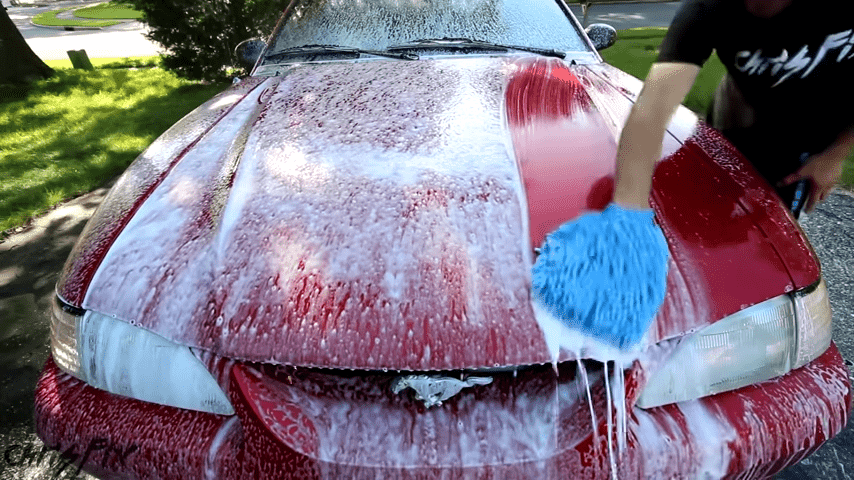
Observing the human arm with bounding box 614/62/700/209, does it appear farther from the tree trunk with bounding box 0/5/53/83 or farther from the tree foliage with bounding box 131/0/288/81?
the tree trunk with bounding box 0/5/53/83

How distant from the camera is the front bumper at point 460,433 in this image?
1.01m

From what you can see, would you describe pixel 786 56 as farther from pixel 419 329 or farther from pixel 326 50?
pixel 326 50

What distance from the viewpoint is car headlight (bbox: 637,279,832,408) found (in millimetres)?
1096

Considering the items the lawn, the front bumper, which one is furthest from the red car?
the lawn

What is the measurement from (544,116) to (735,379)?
805 mm

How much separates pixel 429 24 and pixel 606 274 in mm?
1582

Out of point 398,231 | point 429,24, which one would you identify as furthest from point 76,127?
point 398,231

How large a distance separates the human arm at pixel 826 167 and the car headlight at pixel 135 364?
1.75 m

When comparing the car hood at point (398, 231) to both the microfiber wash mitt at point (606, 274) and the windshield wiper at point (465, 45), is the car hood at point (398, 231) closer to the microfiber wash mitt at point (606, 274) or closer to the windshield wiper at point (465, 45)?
the microfiber wash mitt at point (606, 274)

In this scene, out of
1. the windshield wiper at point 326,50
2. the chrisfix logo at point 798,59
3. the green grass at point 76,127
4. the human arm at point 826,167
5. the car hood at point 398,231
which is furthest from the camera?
the green grass at point 76,127

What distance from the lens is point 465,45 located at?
2.15 metres

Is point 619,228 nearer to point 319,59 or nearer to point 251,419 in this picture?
point 251,419

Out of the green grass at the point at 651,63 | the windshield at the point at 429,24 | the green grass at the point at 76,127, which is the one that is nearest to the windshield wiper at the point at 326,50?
the windshield at the point at 429,24

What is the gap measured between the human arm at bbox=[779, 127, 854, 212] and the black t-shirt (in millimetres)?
33
